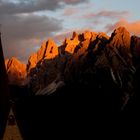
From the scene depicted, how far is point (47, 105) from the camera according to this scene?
559 inches

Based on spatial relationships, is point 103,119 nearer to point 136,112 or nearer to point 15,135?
point 136,112

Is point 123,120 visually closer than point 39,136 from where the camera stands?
No

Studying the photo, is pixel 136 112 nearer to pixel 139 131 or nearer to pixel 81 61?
pixel 139 131

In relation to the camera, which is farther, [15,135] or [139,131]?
[139,131]

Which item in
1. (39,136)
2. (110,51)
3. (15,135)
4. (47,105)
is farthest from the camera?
(110,51)

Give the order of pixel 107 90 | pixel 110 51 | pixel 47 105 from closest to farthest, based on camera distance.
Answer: pixel 47 105, pixel 107 90, pixel 110 51

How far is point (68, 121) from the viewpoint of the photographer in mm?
14117

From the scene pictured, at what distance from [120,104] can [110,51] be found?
92769 mm

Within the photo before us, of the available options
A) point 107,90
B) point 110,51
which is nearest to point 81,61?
point 110,51

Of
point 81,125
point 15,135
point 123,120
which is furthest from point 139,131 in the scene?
point 15,135

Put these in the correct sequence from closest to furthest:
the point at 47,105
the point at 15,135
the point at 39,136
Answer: the point at 15,135 → the point at 39,136 → the point at 47,105

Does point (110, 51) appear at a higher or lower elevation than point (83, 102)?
lower

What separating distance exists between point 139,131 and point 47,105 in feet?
11.7

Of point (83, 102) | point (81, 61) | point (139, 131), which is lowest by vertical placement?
point (81, 61)
